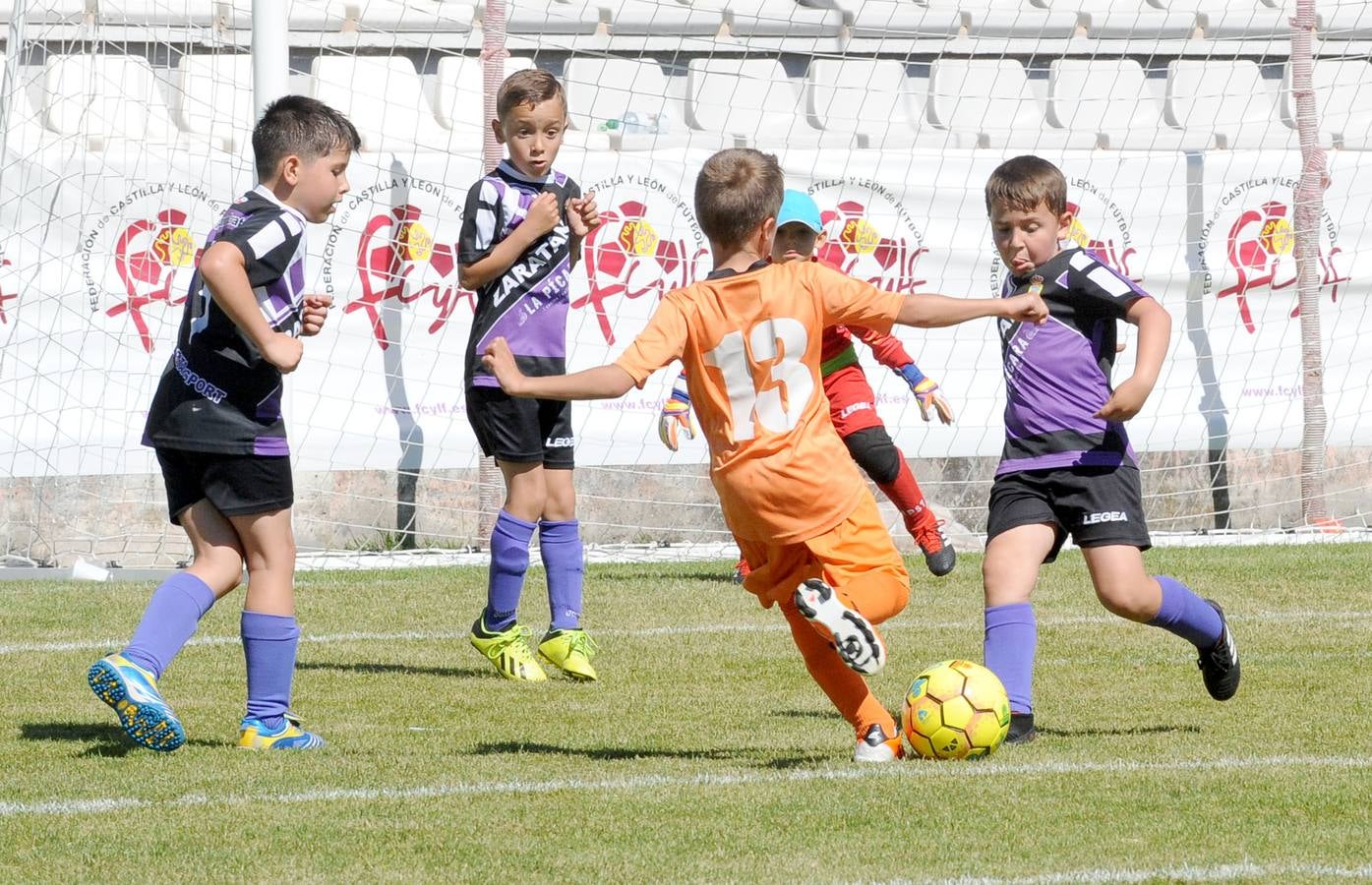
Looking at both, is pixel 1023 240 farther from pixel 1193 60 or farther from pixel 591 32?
pixel 1193 60

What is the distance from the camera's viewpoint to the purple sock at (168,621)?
15.4ft

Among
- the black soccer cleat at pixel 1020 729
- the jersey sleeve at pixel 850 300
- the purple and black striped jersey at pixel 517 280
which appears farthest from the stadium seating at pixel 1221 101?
the jersey sleeve at pixel 850 300

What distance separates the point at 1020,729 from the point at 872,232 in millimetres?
6487

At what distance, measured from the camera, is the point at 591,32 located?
1186 centimetres

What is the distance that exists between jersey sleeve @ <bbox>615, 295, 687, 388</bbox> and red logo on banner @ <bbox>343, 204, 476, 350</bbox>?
19.5 feet

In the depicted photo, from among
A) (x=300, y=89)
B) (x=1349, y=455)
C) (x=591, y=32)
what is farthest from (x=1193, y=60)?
(x=300, y=89)

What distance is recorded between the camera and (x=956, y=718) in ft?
14.4

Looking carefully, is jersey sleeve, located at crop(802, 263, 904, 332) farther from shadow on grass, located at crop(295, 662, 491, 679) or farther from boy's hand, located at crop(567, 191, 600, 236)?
shadow on grass, located at crop(295, 662, 491, 679)

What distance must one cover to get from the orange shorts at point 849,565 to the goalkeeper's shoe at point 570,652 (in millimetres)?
1623

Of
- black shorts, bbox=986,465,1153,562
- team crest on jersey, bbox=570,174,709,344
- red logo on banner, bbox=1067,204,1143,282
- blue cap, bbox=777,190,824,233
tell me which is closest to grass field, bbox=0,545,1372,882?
black shorts, bbox=986,465,1153,562

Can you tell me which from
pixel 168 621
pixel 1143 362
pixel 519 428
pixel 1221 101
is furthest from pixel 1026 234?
pixel 1221 101

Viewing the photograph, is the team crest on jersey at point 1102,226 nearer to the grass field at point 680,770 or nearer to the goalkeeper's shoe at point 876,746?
the grass field at point 680,770

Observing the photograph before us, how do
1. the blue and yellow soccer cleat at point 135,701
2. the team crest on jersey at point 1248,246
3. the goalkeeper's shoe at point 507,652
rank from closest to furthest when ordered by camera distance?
the blue and yellow soccer cleat at point 135,701, the goalkeeper's shoe at point 507,652, the team crest on jersey at point 1248,246

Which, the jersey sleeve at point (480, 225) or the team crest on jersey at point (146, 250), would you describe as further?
the team crest on jersey at point (146, 250)
